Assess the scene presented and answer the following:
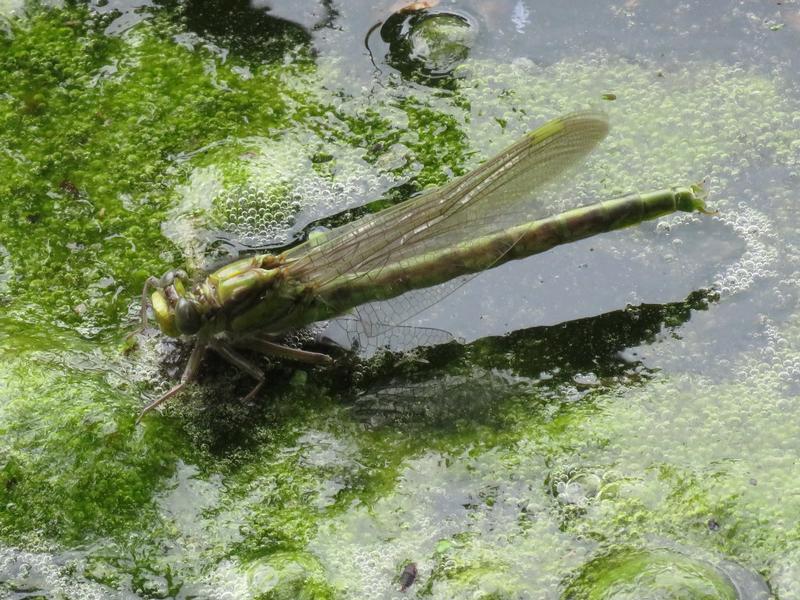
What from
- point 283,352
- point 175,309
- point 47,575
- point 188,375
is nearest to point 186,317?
point 175,309

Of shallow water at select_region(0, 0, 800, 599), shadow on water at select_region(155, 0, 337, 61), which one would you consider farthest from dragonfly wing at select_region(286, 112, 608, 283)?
shadow on water at select_region(155, 0, 337, 61)

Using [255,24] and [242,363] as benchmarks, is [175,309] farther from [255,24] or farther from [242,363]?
[255,24]

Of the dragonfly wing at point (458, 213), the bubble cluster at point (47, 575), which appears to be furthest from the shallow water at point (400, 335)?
the dragonfly wing at point (458, 213)

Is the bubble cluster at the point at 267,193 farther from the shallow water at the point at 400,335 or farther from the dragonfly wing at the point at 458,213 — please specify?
the dragonfly wing at the point at 458,213

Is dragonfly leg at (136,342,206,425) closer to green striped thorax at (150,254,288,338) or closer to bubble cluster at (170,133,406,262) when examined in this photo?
green striped thorax at (150,254,288,338)

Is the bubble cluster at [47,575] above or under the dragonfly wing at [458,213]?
under

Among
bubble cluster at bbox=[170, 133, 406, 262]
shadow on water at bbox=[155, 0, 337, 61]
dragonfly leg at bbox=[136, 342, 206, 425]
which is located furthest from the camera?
shadow on water at bbox=[155, 0, 337, 61]

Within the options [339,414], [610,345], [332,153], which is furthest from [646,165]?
[339,414]

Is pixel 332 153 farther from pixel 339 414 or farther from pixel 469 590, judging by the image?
pixel 469 590
